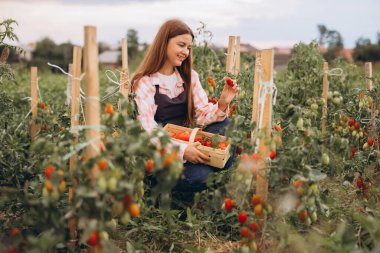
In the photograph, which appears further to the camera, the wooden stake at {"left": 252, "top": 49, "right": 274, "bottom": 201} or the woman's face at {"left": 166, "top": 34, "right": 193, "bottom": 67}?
the woman's face at {"left": 166, "top": 34, "right": 193, "bottom": 67}

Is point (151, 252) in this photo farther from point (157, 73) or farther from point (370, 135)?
point (370, 135)

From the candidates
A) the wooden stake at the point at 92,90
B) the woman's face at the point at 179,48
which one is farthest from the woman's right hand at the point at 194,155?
the wooden stake at the point at 92,90

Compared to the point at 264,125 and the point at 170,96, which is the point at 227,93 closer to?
the point at 170,96

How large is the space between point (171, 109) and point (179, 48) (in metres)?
0.38

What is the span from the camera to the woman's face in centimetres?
255

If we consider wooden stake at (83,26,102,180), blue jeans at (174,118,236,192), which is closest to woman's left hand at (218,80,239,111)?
blue jeans at (174,118,236,192)

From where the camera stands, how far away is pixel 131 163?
6.04 feet

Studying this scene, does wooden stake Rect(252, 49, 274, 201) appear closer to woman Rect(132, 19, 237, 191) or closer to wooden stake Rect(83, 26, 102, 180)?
woman Rect(132, 19, 237, 191)

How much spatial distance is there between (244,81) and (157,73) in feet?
2.87

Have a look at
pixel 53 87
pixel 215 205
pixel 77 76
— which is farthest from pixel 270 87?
pixel 53 87

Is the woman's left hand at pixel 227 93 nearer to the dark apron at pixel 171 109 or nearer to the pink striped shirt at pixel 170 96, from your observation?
the pink striped shirt at pixel 170 96

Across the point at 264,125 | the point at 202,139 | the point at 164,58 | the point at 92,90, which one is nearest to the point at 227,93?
the point at 202,139

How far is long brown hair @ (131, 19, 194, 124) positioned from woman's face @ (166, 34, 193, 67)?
0.03 meters

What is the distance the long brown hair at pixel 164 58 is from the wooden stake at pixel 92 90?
0.95 meters
